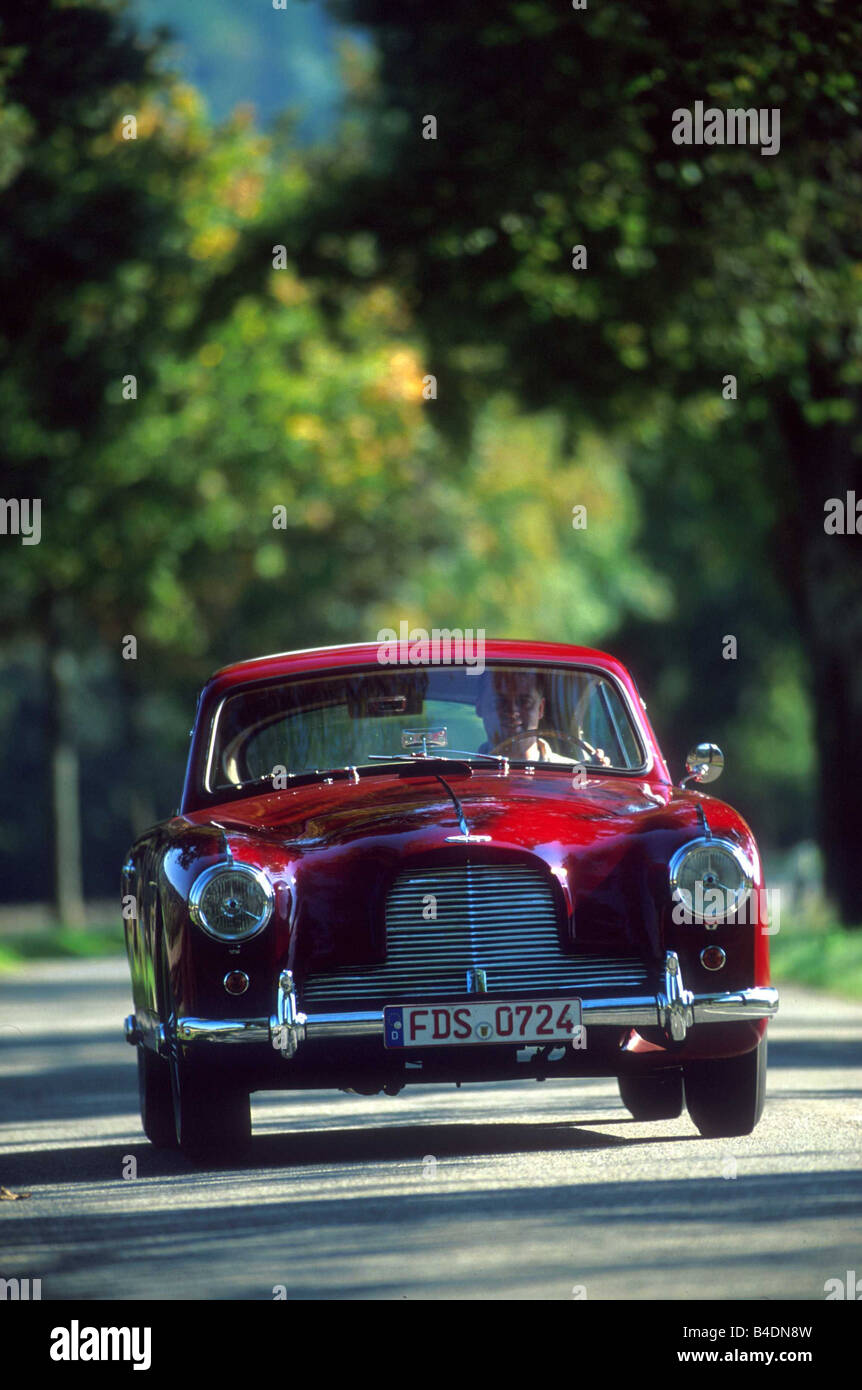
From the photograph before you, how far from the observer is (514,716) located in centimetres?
920

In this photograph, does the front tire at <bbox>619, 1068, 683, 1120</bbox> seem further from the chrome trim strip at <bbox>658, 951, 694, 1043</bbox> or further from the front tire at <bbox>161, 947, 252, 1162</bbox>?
the front tire at <bbox>161, 947, 252, 1162</bbox>

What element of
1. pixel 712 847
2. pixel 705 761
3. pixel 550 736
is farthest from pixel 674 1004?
pixel 550 736

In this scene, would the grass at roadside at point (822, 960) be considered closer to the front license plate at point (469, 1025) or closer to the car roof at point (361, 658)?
the car roof at point (361, 658)

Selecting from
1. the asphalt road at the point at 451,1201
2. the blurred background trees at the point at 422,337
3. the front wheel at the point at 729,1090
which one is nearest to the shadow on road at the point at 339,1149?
the asphalt road at the point at 451,1201

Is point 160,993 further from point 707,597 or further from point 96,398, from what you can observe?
point 707,597

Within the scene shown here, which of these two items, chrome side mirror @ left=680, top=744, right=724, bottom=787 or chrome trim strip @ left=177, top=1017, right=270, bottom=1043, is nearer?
chrome trim strip @ left=177, top=1017, right=270, bottom=1043

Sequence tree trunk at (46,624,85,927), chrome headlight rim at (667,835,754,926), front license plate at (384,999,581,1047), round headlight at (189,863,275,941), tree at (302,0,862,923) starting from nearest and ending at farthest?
front license plate at (384,999,581,1047) → round headlight at (189,863,275,941) → chrome headlight rim at (667,835,754,926) → tree at (302,0,862,923) → tree trunk at (46,624,85,927)

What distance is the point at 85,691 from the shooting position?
60.1 metres

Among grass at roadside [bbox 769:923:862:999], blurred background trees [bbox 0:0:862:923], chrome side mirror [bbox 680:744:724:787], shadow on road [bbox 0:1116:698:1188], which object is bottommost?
grass at roadside [bbox 769:923:862:999]

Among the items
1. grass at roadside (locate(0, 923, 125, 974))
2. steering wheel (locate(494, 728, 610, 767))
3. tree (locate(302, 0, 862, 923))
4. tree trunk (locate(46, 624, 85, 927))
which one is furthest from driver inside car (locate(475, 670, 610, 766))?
tree trunk (locate(46, 624, 85, 927))

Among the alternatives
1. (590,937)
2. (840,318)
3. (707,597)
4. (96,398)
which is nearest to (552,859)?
(590,937)

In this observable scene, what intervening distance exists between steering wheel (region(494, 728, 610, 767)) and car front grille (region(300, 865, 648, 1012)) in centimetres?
121

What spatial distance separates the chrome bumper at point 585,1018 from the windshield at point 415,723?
1.37 metres

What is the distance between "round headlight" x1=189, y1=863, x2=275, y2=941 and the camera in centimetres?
779
